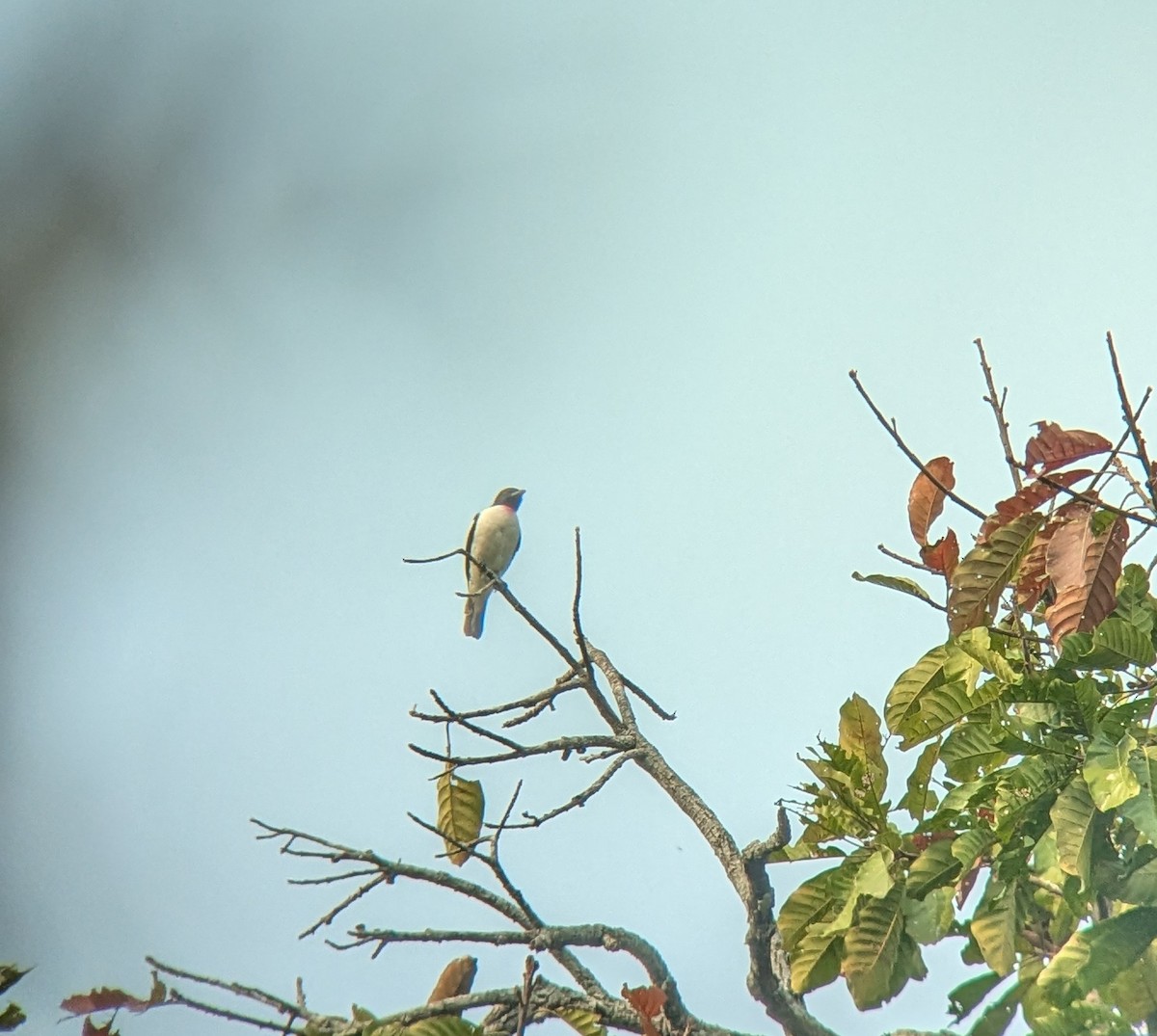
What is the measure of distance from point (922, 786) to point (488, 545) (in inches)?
305

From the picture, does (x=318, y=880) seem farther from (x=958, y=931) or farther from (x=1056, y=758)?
(x=1056, y=758)

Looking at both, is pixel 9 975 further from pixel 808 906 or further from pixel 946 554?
pixel 946 554

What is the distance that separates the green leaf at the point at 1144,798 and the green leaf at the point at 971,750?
0.35 meters

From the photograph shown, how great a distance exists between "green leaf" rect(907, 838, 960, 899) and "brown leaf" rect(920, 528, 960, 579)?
0.78 metres

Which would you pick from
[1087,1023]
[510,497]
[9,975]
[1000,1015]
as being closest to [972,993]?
[1000,1015]

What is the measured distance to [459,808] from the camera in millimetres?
3961

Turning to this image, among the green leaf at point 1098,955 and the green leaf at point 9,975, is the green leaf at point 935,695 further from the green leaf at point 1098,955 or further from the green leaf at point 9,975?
the green leaf at point 9,975

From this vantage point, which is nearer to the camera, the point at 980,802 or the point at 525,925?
the point at 980,802

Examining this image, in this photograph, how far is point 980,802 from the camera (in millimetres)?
2639

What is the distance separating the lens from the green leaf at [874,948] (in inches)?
112

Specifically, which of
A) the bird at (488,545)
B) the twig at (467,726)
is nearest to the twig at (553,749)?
the twig at (467,726)

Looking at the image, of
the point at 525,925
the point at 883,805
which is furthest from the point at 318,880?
the point at 883,805

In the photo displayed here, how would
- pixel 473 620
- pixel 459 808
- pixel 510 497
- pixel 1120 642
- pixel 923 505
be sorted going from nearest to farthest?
pixel 1120 642 → pixel 923 505 → pixel 459 808 → pixel 473 620 → pixel 510 497

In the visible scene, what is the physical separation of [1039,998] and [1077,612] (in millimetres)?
829
